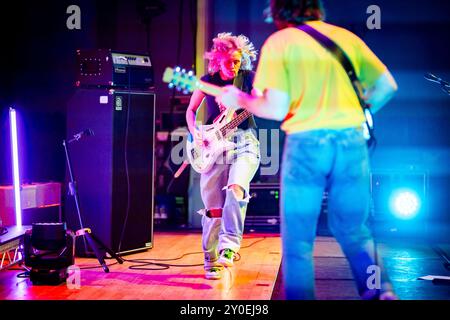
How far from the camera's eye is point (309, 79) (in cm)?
326

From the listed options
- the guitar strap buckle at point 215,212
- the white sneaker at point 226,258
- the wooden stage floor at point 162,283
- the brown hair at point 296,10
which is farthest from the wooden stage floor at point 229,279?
the brown hair at point 296,10

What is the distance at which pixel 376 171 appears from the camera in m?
7.80

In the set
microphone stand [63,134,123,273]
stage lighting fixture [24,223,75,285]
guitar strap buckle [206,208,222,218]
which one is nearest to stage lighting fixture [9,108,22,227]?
microphone stand [63,134,123,273]

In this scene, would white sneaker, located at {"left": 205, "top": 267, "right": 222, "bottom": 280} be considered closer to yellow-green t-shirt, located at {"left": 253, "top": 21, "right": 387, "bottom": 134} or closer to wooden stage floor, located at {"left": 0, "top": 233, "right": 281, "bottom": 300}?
wooden stage floor, located at {"left": 0, "top": 233, "right": 281, "bottom": 300}

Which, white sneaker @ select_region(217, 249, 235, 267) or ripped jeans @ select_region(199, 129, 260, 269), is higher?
ripped jeans @ select_region(199, 129, 260, 269)

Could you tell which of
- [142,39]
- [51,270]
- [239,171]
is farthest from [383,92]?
[142,39]

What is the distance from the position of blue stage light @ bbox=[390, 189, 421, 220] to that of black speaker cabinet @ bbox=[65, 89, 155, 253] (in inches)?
123

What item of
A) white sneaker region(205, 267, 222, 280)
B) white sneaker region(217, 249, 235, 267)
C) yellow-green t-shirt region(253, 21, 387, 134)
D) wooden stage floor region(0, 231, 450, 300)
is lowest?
wooden stage floor region(0, 231, 450, 300)

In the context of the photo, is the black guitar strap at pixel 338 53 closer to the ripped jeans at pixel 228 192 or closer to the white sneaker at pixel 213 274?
the ripped jeans at pixel 228 192

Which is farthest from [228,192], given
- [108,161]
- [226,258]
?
[108,161]

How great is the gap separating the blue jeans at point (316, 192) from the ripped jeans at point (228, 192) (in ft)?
5.53

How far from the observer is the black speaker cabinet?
6113 mm

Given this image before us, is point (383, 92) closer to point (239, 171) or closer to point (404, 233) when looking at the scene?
point (239, 171)

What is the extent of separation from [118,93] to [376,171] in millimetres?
3312
